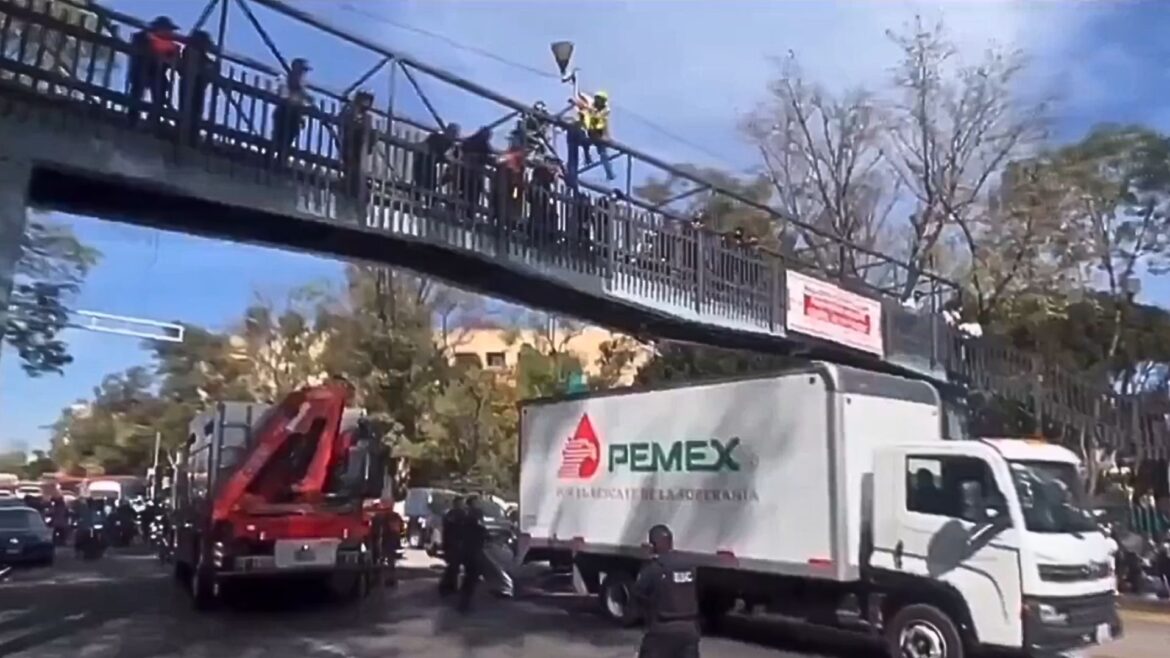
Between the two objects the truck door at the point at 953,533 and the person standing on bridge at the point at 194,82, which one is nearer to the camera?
the truck door at the point at 953,533

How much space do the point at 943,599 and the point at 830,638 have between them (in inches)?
134

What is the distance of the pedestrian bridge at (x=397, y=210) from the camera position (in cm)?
1068

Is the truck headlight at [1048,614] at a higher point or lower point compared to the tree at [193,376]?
lower

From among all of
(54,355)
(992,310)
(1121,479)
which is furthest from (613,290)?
(1121,479)

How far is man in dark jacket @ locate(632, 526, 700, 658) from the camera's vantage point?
8.09 meters

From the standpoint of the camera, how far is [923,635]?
11469 millimetres

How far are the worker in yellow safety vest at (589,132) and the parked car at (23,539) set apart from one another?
17.1 metres

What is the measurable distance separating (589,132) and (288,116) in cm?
470

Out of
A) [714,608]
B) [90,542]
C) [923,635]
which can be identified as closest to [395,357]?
[90,542]

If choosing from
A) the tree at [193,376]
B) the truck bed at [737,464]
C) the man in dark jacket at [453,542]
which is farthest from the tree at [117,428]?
the truck bed at [737,464]

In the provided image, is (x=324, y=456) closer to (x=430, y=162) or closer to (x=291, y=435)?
(x=291, y=435)

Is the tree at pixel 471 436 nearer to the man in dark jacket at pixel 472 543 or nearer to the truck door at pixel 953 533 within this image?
the man in dark jacket at pixel 472 543

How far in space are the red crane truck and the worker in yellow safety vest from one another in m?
4.72

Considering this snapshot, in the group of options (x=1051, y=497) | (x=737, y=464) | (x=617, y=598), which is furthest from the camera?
(x=617, y=598)
